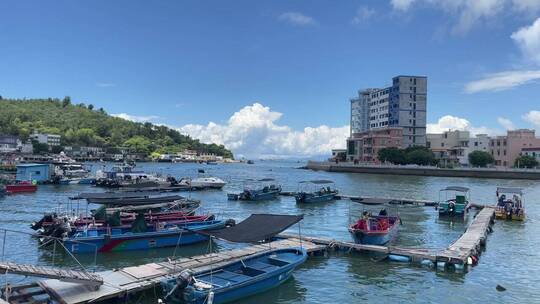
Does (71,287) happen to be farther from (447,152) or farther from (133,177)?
(447,152)

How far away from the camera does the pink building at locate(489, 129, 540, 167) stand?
133 m

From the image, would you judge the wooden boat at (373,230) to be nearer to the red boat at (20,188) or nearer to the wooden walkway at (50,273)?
the wooden walkway at (50,273)

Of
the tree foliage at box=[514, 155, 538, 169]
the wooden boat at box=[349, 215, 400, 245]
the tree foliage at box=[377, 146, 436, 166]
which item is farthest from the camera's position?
the tree foliage at box=[377, 146, 436, 166]

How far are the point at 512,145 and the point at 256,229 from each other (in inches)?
5305

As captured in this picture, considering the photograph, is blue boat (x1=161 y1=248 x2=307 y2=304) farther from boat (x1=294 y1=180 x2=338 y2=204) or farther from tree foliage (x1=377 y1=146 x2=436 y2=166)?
tree foliage (x1=377 y1=146 x2=436 y2=166)

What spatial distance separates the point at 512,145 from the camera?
5261 inches

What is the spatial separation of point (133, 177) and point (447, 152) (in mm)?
111085

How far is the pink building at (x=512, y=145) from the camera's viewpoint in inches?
5251

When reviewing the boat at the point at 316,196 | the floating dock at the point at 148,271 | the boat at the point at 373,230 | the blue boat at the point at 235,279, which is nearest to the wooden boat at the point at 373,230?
the boat at the point at 373,230

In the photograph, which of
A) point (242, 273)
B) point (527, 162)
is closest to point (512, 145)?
point (527, 162)

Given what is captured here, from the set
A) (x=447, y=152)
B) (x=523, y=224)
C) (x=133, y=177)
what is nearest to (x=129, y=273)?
(x=523, y=224)

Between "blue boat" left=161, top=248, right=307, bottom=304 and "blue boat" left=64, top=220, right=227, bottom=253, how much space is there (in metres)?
5.33

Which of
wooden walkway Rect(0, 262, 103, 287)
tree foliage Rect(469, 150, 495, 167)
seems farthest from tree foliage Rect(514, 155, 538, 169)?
wooden walkway Rect(0, 262, 103, 287)

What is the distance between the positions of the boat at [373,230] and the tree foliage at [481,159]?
11035 cm
